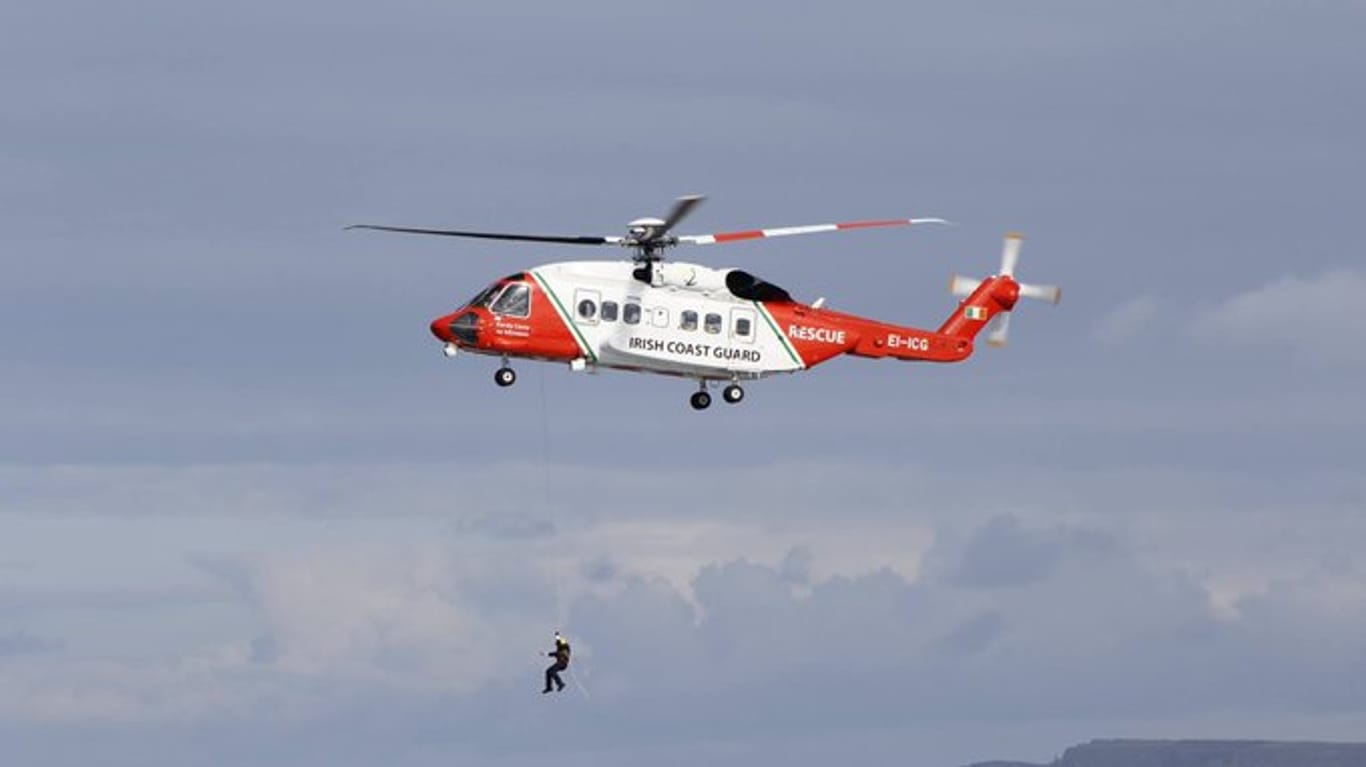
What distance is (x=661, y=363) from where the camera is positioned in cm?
10794

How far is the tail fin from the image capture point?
384 ft

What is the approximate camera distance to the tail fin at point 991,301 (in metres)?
117

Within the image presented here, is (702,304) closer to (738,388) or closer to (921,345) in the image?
(738,388)

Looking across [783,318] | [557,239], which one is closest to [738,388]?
[783,318]

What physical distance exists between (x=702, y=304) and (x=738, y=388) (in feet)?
12.3

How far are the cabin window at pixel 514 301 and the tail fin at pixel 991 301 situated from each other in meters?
18.7

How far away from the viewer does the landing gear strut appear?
106 m

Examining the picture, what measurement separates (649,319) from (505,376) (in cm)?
565

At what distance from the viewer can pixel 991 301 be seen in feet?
387

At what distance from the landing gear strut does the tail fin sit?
19188 millimetres

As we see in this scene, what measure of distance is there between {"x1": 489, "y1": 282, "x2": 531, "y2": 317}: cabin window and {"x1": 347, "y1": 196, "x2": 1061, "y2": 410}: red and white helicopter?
0.12ft

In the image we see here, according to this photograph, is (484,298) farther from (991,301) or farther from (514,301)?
(991,301)

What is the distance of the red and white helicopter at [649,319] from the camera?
106 meters

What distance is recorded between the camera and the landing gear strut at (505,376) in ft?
349
